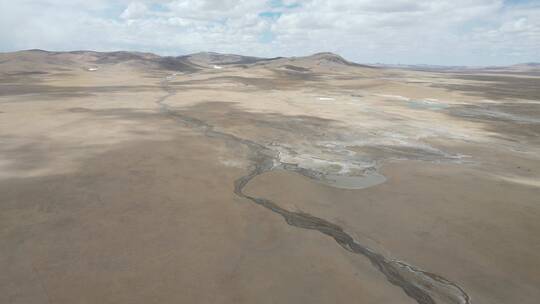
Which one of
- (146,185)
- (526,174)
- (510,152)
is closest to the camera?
(146,185)

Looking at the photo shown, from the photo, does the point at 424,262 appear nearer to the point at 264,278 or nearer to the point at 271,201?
the point at 264,278

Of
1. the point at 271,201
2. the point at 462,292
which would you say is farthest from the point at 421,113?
the point at 462,292

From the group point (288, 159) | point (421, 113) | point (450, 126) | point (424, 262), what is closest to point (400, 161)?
point (288, 159)

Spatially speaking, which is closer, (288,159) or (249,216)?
(249,216)

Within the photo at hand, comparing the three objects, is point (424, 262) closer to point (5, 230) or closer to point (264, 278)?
point (264, 278)

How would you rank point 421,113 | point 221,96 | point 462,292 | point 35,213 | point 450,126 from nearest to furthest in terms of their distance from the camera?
1. point 462,292
2. point 35,213
3. point 450,126
4. point 421,113
5. point 221,96

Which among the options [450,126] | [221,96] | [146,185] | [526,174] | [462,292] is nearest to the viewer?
[462,292]
